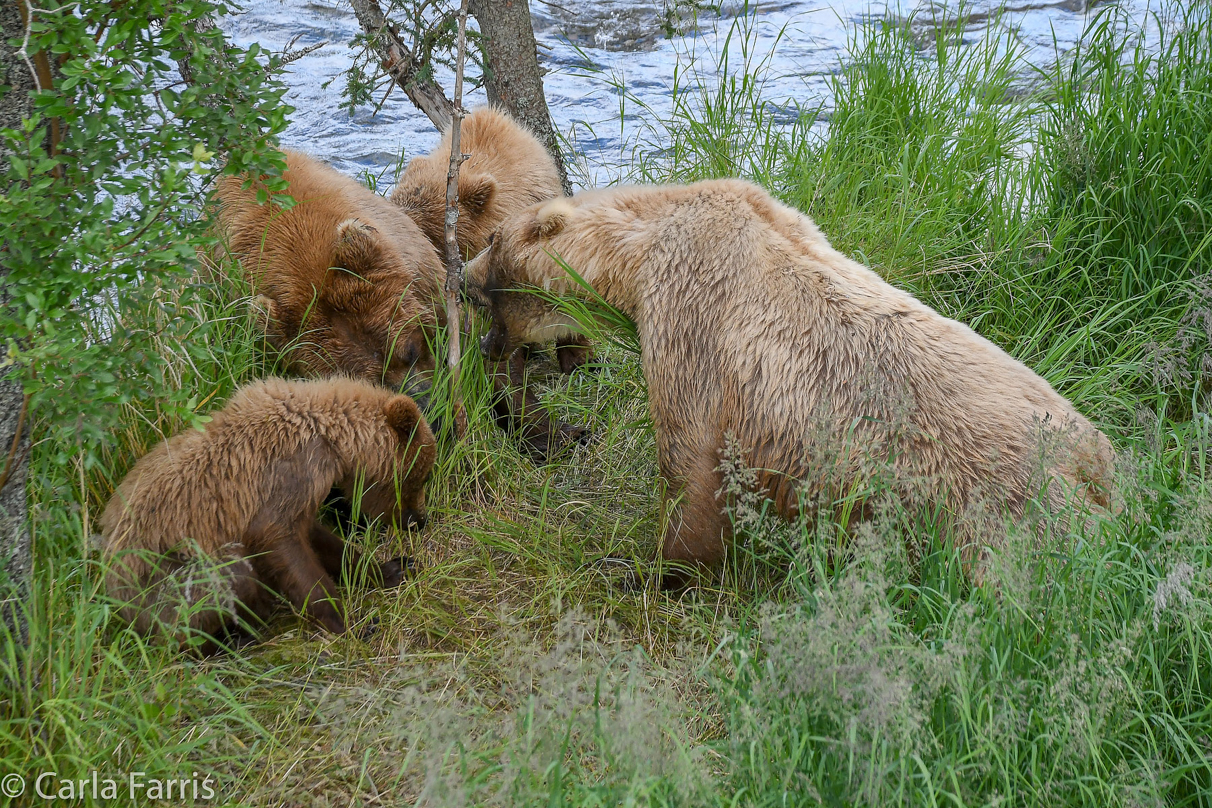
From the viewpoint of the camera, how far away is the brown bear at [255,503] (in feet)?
10.8

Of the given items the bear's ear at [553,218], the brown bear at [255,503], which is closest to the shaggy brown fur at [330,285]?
the brown bear at [255,503]

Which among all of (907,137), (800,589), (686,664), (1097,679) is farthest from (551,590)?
(907,137)

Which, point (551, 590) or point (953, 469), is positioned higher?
point (953, 469)

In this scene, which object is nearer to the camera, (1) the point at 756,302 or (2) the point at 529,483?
(1) the point at 756,302

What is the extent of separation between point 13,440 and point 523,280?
2.07 m

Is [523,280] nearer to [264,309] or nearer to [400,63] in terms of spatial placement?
[264,309]

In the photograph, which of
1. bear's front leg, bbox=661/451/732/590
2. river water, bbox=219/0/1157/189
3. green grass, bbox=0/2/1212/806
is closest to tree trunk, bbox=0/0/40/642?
green grass, bbox=0/2/1212/806

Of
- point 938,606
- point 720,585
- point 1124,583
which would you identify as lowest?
point 720,585

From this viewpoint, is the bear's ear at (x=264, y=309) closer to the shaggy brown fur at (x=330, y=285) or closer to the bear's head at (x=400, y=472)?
the shaggy brown fur at (x=330, y=285)

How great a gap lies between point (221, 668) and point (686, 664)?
5.26 feet

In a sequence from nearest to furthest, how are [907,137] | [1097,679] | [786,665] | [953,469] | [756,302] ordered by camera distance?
1. [1097,679]
2. [786,665]
3. [953,469]
4. [756,302]
5. [907,137]

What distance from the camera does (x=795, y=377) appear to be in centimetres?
341

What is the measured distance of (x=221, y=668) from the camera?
3334mm

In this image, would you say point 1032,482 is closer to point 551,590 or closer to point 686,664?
point 686,664
